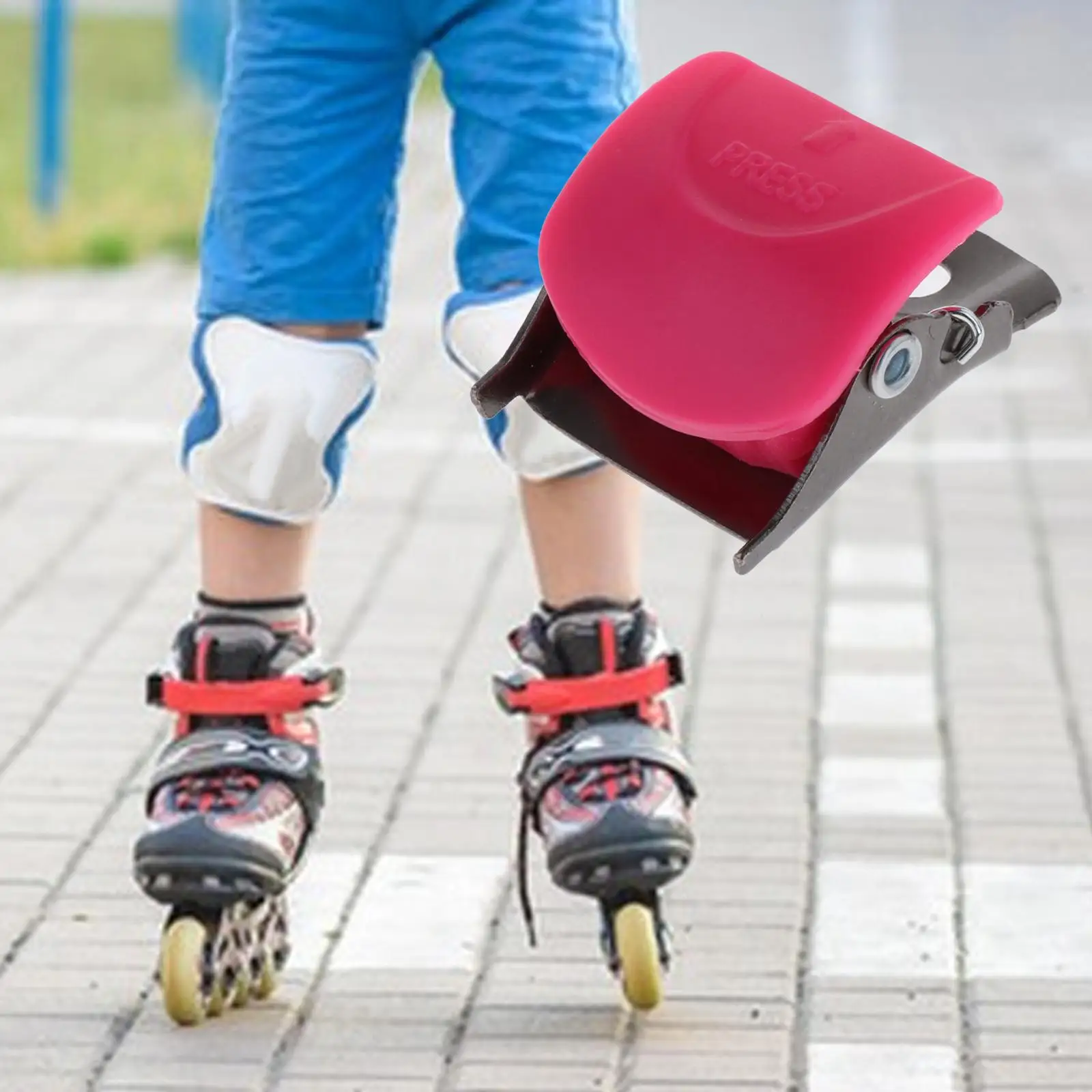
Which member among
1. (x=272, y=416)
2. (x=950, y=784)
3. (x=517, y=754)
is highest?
(x=272, y=416)

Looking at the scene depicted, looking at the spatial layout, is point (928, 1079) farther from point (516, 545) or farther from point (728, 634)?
point (516, 545)

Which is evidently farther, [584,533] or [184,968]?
[584,533]

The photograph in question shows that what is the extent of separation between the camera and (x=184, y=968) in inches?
142

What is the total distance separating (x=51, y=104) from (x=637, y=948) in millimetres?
8949

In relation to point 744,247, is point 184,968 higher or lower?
lower

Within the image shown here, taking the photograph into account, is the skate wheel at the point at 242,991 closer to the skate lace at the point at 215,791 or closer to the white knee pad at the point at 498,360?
the skate lace at the point at 215,791

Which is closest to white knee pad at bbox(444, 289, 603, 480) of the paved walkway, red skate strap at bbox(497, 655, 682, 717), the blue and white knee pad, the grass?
the blue and white knee pad

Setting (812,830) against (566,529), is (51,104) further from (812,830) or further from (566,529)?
(566,529)

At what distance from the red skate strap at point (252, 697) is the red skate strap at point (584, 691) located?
209 millimetres

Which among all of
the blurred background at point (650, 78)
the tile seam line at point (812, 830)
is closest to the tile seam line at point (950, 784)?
the tile seam line at point (812, 830)

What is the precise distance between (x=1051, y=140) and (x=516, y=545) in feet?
28.8

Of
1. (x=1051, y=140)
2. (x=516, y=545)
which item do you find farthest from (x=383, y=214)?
(x=1051, y=140)

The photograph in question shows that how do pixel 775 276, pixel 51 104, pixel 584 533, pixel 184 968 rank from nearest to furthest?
1. pixel 775 276
2. pixel 184 968
3. pixel 584 533
4. pixel 51 104

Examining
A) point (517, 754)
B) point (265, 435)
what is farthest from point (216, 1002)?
point (517, 754)
